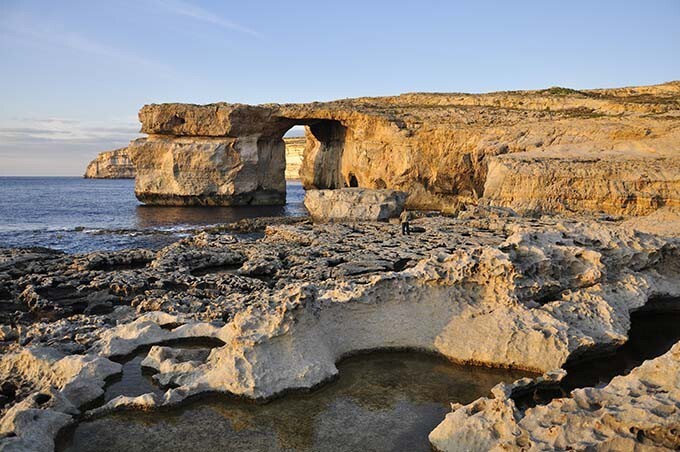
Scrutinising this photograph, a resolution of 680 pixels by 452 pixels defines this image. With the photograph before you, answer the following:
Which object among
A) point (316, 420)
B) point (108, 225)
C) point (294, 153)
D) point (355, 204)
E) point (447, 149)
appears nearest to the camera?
point (316, 420)

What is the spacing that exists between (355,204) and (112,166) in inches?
5287

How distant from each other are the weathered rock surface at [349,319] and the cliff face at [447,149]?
42.9 ft

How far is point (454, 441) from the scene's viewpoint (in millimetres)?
6199

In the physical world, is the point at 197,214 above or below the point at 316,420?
below

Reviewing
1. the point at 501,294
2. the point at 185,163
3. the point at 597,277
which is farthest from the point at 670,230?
the point at 185,163

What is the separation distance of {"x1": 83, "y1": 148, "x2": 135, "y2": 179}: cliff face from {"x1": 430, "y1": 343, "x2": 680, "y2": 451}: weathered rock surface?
144 metres

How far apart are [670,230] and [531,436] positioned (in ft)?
43.1

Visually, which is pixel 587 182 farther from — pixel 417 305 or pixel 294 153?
pixel 294 153

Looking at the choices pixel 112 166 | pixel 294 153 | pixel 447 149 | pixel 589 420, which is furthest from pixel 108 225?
pixel 112 166

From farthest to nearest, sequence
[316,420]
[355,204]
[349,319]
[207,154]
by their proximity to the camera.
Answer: [207,154] → [355,204] → [349,319] → [316,420]

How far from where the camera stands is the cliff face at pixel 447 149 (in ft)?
79.2

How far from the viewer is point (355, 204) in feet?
93.6

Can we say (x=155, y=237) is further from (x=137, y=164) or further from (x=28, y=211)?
(x=28, y=211)

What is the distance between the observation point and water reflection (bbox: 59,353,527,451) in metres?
6.49
